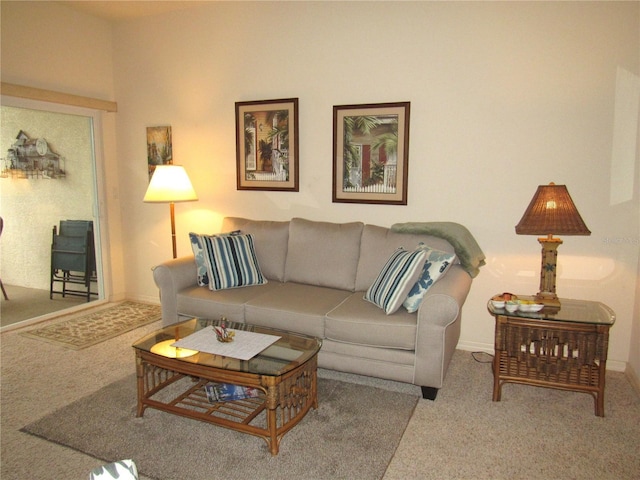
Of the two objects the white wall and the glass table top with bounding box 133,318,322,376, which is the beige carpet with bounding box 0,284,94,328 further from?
the glass table top with bounding box 133,318,322,376

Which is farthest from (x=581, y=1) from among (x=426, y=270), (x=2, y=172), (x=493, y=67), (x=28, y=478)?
(x=2, y=172)

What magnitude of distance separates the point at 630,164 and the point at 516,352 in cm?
148

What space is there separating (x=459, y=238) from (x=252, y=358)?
1687 millimetres

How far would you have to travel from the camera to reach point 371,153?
365 cm

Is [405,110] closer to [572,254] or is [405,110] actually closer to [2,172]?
[572,254]

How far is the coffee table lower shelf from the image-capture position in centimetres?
217

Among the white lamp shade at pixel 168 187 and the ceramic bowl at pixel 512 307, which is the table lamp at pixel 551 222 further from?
the white lamp shade at pixel 168 187

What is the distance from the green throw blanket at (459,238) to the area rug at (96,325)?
2.53 metres

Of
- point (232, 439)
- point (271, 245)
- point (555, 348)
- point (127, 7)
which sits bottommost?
point (232, 439)

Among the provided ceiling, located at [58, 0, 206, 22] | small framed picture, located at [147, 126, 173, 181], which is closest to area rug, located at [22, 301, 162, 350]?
small framed picture, located at [147, 126, 173, 181]

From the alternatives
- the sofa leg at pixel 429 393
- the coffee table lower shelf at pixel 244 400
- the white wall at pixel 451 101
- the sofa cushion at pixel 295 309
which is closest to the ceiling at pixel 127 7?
the white wall at pixel 451 101

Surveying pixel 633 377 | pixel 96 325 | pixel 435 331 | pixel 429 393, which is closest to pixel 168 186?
pixel 96 325

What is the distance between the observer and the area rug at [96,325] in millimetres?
3668

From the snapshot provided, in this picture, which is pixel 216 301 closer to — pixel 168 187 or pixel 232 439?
pixel 232 439
